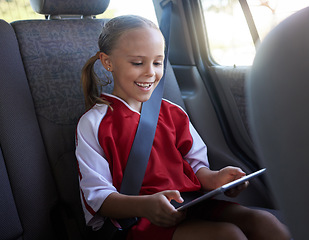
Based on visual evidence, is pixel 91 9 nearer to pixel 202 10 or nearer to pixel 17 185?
pixel 202 10

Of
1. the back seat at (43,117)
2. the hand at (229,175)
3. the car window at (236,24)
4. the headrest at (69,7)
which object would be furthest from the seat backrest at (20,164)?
the car window at (236,24)

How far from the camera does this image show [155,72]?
4.49 ft

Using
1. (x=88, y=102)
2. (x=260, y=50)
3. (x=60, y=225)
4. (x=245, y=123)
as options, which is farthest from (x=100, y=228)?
(x=260, y=50)

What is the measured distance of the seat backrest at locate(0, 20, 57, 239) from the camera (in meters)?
1.36

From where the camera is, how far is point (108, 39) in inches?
55.0

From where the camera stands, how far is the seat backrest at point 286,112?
0.47 m

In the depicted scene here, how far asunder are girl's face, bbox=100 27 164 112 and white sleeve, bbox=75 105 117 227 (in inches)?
6.7

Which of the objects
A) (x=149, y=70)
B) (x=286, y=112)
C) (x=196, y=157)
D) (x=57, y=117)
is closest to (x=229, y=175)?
(x=196, y=157)

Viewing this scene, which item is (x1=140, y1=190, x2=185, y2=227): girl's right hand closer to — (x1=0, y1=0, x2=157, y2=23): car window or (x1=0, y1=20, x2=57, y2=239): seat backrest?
(x1=0, y1=20, x2=57, y2=239): seat backrest

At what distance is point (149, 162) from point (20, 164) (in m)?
0.46

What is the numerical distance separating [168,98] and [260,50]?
1218mm

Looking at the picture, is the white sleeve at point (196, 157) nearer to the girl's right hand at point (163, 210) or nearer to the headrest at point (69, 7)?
the girl's right hand at point (163, 210)

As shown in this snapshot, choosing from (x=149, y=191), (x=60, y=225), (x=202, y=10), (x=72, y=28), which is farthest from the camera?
(x=202, y=10)

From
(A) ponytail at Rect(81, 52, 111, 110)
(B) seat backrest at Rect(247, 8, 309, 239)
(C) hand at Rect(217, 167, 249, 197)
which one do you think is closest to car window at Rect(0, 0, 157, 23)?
(A) ponytail at Rect(81, 52, 111, 110)
